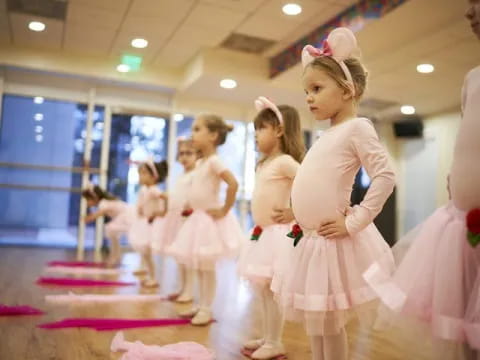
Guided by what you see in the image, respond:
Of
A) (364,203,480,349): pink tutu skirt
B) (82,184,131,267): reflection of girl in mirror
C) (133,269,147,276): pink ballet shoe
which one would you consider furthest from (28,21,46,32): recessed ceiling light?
(364,203,480,349): pink tutu skirt

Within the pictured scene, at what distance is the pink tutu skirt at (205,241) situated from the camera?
109 inches

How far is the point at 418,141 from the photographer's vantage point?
816cm

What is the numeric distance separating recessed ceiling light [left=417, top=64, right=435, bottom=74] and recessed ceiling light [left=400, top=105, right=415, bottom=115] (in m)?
1.82

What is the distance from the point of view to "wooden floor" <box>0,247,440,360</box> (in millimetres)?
1997

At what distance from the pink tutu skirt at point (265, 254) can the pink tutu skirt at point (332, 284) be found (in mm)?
508

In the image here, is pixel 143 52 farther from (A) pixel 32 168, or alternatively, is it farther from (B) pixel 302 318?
(B) pixel 302 318

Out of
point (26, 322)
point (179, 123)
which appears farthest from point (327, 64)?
point (179, 123)

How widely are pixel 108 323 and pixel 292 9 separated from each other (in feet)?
11.6

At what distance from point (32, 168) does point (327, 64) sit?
21.2 ft

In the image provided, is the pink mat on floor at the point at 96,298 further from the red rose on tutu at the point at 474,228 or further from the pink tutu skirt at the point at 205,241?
the red rose on tutu at the point at 474,228

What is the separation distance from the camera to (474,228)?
105cm

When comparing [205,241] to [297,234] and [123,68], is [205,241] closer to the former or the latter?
[297,234]

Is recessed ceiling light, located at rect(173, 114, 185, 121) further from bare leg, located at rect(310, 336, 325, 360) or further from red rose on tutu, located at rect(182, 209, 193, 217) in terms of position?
bare leg, located at rect(310, 336, 325, 360)

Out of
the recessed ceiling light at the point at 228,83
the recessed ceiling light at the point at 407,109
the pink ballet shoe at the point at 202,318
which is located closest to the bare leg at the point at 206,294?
the pink ballet shoe at the point at 202,318
